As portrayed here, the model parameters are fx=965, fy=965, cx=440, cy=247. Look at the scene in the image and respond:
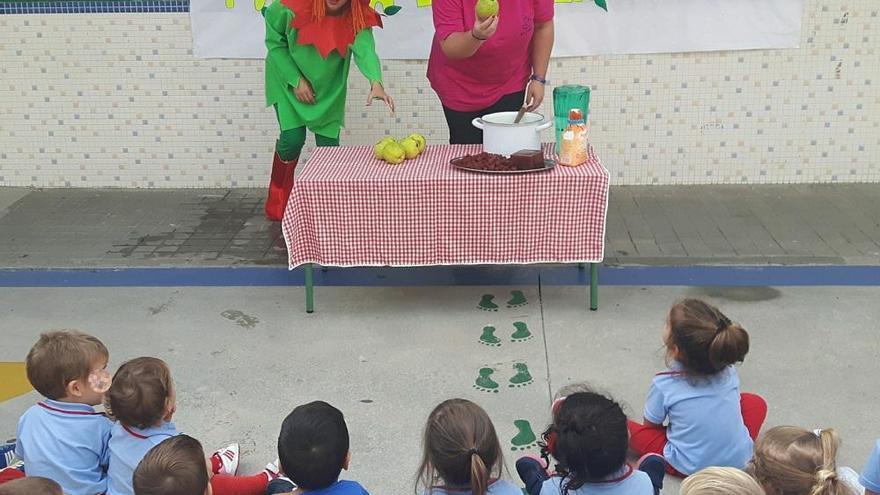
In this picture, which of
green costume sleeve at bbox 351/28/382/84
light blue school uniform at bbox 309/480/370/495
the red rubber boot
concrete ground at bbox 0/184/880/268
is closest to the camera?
light blue school uniform at bbox 309/480/370/495

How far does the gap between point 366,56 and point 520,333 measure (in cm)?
183

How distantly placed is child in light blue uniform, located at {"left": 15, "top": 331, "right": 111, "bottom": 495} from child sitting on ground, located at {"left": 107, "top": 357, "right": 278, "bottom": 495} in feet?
0.25

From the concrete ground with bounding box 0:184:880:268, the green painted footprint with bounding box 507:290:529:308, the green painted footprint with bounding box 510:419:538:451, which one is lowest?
the green painted footprint with bounding box 510:419:538:451

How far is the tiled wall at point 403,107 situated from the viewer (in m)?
6.66

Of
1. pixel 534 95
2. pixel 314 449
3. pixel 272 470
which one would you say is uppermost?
pixel 534 95

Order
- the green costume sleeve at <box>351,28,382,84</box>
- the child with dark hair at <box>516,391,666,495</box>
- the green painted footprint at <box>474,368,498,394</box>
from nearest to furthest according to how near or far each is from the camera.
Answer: the child with dark hair at <box>516,391,666,495</box> → the green painted footprint at <box>474,368,498,394</box> → the green costume sleeve at <box>351,28,382,84</box>

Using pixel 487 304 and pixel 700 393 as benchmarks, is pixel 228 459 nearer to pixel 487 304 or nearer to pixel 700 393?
pixel 700 393

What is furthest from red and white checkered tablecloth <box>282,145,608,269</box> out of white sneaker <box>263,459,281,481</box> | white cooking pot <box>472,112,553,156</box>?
white sneaker <box>263,459,281,481</box>

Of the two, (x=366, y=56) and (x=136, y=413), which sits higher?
(x=366, y=56)

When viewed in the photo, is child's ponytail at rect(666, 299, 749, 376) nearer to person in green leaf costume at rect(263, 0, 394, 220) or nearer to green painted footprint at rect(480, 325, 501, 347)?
green painted footprint at rect(480, 325, 501, 347)

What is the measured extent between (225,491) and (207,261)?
8.33ft

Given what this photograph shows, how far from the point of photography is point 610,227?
6164mm

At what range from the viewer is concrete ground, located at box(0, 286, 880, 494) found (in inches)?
155

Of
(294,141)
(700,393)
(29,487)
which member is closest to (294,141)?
(294,141)
